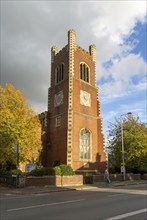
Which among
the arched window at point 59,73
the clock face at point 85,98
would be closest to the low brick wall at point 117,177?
the clock face at point 85,98

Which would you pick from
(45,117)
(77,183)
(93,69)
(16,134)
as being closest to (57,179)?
(77,183)

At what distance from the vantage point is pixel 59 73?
149 ft

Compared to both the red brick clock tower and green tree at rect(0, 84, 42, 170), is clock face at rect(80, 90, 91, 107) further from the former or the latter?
green tree at rect(0, 84, 42, 170)

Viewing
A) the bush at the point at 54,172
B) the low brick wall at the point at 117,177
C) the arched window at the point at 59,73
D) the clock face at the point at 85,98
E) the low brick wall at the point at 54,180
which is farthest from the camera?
the arched window at the point at 59,73

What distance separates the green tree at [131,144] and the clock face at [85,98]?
20.4 ft

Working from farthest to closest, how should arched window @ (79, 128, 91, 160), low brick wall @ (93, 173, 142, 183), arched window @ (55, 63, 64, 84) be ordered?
arched window @ (55, 63, 64, 84) → arched window @ (79, 128, 91, 160) → low brick wall @ (93, 173, 142, 183)

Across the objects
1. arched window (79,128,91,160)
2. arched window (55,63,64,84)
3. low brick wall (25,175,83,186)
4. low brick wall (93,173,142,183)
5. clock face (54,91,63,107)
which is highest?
arched window (55,63,64,84)

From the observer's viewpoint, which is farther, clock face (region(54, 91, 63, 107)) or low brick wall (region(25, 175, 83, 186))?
clock face (region(54, 91, 63, 107))

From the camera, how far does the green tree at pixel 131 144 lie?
137 feet

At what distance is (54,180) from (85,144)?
1353 centimetres

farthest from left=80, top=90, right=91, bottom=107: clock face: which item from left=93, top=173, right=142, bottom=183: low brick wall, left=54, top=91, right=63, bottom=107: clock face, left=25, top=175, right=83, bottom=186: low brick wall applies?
left=25, top=175, right=83, bottom=186: low brick wall

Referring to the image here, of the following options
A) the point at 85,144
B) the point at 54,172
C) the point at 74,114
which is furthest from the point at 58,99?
the point at 54,172

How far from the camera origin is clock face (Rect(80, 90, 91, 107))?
42.7 meters

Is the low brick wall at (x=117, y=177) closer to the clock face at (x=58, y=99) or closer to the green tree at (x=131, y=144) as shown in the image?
the green tree at (x=131, y=144)
